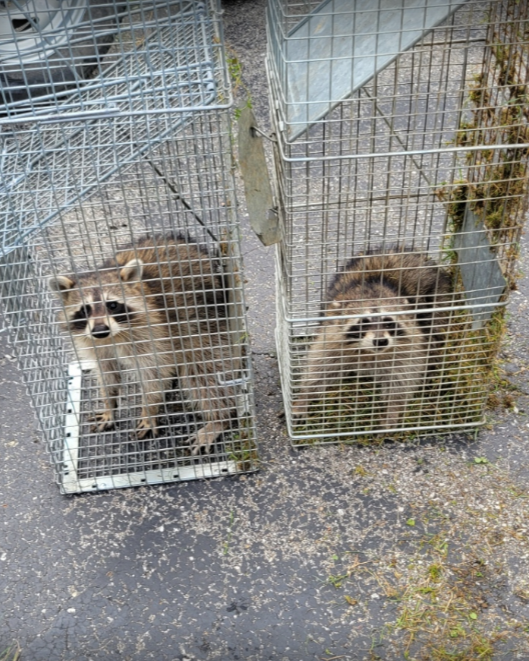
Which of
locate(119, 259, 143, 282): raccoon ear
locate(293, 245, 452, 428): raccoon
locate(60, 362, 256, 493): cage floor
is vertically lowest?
locate(60, 362, 256, 493): cage floor

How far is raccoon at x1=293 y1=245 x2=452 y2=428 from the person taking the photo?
10.1 feet

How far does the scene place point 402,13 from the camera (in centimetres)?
237

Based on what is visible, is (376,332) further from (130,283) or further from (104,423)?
(104,423)

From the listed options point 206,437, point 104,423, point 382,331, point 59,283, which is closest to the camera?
point 59,283

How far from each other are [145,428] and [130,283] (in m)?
A: 0.75

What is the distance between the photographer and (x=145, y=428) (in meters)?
3.33

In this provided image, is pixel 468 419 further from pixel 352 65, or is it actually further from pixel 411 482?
pixel 352 65

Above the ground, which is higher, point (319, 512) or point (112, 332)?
point (112, 332)

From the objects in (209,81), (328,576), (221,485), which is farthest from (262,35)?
(328,576)

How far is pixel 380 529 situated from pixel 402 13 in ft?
6.43

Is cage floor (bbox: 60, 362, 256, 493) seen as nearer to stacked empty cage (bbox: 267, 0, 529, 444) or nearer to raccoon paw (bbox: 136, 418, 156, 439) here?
raccoon paw (bbox: 136, 418, 156, 439)

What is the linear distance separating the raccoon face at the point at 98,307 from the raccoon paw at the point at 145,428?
0.47 m

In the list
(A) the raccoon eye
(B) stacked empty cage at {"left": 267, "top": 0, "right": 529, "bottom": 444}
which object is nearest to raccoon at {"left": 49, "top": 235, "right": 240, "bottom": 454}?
(B) stacked empty cage at {"left": 267, "top": 0, "right": 529, "bottom": 444}

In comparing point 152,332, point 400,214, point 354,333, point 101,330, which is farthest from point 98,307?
point 400,214
